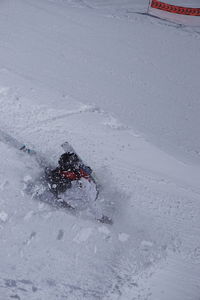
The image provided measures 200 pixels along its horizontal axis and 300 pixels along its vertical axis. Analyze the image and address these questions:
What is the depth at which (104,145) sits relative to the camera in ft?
11.2

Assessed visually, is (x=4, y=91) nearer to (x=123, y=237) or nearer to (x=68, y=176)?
(x=68, y=176)

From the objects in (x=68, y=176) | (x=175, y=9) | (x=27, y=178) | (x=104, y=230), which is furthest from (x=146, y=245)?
(x=175, y=9)

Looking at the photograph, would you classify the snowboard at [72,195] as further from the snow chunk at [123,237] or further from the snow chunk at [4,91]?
the snow chunk at [4,91]

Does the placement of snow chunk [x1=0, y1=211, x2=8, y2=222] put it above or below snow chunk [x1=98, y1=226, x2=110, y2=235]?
above

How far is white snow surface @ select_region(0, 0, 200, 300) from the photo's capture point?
255cm

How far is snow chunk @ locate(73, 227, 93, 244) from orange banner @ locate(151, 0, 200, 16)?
4.62 meters

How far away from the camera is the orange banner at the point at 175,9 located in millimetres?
5641

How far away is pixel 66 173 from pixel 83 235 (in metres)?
0.59

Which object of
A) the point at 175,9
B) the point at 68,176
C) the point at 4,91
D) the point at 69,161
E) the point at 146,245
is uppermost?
the point at 175,9

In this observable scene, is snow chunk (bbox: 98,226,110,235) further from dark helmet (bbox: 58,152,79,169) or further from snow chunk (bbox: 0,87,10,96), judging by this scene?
snow chunk (bbox: 0,87,10,96)

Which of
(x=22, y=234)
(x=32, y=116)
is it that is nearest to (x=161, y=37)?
(x=32, y=116)

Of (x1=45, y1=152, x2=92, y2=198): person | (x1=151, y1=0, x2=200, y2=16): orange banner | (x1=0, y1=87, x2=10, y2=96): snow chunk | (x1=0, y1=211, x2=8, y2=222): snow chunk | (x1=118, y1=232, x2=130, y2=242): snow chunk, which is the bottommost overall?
(x1=118, y1=232, x2=130, y2=242): snow chunk

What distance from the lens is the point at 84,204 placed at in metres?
2.92

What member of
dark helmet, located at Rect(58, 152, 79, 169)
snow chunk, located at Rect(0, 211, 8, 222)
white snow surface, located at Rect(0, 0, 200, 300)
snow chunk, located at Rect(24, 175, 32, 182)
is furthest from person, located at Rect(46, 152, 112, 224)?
snow chunk, located at Rect(0, 211, 8, 222)
